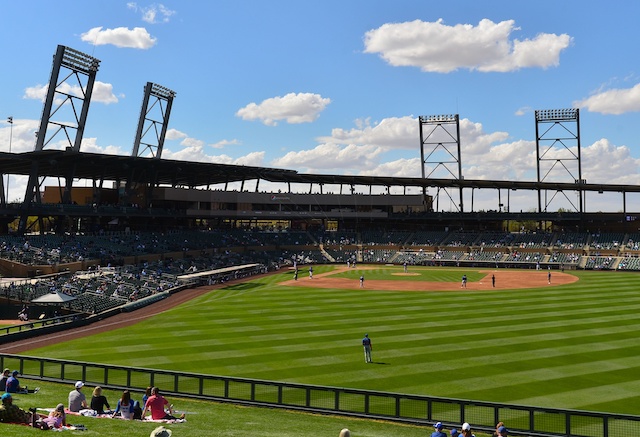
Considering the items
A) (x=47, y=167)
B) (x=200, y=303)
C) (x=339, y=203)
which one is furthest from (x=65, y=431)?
(x=339, y=203)

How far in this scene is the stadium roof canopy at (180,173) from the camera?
5759 centimetres

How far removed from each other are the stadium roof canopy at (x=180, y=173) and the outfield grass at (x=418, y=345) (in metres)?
27.3

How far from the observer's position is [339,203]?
307 ft

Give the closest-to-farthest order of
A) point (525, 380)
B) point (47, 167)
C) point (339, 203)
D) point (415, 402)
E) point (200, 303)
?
point (415, 402), point (525, 380), point (200, 303), point (47, 167), point (339, 203)

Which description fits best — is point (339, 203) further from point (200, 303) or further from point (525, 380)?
point (525, 380)

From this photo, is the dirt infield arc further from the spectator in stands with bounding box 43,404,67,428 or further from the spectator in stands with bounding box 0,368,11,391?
the spectator in stands with bounding box 43,404,67,428

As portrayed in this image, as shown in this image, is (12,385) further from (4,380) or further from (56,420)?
(56,420)

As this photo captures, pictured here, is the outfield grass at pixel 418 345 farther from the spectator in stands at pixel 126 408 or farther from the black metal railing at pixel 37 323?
the spectator in stands at pixel 126 408

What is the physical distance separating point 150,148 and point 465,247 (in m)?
47.9

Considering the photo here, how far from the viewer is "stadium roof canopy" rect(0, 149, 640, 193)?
5759 centimetres

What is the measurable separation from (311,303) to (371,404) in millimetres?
23904

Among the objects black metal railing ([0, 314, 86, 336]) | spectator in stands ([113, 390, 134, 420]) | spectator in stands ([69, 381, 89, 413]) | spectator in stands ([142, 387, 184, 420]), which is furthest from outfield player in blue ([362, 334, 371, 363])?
black metal railing ([0, 314, 86, 336])

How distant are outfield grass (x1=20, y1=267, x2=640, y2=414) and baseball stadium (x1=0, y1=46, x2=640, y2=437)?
0.51 feet

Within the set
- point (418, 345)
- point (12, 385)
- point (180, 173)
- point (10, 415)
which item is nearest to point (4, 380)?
point (12, 385)
